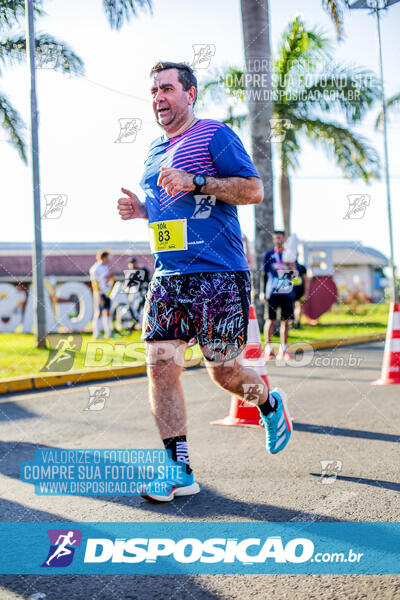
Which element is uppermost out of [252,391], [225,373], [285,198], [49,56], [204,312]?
[49,56]

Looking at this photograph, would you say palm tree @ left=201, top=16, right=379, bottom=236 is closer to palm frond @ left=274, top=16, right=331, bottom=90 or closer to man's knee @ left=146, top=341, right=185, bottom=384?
palm frond @ left=274, top=16, right=331, bottom=90

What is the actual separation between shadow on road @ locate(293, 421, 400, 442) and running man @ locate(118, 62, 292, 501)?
1406mm

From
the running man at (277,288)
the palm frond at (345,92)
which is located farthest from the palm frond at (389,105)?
the running man at (277,288)

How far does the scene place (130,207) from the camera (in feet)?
10.8

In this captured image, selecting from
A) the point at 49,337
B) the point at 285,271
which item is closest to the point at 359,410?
the point at 285,271

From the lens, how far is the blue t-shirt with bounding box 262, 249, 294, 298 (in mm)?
9180

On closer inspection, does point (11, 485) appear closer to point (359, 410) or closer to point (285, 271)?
point (359, 410)

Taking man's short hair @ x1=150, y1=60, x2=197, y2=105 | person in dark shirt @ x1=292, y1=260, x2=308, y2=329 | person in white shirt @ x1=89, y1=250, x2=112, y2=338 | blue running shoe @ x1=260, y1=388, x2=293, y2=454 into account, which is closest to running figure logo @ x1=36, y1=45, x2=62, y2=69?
person in white shirt @ x1=89, y1=250, x2=112, y2=338

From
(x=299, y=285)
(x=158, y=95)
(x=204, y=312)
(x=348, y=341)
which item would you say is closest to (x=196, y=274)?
(x=204, y=312)

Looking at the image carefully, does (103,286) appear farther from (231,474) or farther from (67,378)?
(231,474)

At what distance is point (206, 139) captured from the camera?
9.91 feet

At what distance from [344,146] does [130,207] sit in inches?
617

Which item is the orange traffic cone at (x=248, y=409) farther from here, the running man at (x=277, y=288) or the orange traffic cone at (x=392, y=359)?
the running man at (x=277, y=288)

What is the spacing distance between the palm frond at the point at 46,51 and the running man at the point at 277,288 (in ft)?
19.7
